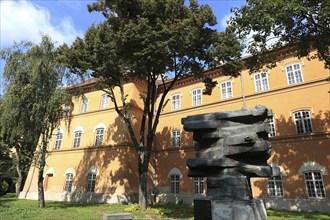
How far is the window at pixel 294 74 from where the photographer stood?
1931 centimetres

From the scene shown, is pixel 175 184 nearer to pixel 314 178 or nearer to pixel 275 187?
pixel 275 187

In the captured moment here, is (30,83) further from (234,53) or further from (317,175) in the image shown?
(317,175)

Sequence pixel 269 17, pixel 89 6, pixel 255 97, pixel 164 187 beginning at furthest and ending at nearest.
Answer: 1. pixel 164 187
2. pixel 255 97
3. pixel 89 6
4. pixel 269 17

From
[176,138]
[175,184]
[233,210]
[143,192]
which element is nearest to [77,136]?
[176,138]

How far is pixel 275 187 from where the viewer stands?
730 inches

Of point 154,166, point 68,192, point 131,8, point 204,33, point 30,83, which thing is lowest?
point 68,192

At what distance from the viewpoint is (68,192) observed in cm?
2477

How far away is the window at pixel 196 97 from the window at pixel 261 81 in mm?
5380

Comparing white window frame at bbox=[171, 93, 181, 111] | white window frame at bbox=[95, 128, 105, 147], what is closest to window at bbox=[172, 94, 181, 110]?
white window frame at bbox=[171, 93, 181, 111]

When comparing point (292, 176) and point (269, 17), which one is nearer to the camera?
point (269, 17)

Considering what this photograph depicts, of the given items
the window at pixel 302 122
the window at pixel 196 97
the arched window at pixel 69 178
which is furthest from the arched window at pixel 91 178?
the window at pixel 302 122

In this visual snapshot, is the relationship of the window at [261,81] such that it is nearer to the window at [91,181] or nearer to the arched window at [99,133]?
the arched window at [99,133]

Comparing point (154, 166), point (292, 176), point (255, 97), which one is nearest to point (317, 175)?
point (292, 176)

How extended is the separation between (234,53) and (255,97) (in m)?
7.88
